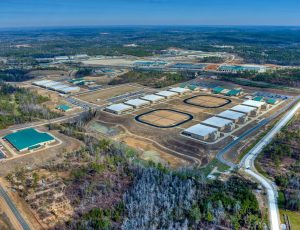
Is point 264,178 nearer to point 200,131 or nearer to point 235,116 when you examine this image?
point 200,131

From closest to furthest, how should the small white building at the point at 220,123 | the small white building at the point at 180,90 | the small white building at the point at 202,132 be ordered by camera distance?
the small white building at the point at 202,132 → the small white building at the point at 220,123 → the small white building at the point at 180,90

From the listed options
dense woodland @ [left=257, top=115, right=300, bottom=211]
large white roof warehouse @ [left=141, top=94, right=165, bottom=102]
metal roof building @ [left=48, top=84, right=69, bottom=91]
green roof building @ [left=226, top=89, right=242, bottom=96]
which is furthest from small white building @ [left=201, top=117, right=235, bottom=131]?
metal roof building @ [left=48, top=84, right=69, bottom=91]

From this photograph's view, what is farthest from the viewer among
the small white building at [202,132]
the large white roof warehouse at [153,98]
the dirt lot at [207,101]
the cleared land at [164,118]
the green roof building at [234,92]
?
the green roof building at [234,92]

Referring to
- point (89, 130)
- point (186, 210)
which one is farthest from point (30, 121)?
point (186, 210)

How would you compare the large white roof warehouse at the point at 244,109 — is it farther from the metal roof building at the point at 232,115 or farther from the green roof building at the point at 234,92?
the green roof building at the point at 234,92

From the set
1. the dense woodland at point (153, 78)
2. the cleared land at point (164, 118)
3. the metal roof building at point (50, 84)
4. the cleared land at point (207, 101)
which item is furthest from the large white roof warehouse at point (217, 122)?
the metal roof building at point (50, 84)

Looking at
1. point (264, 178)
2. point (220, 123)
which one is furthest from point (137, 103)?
point (264, 178)
